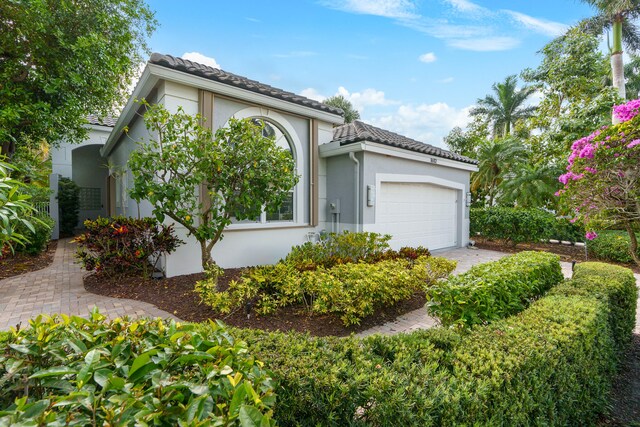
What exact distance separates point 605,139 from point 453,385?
571cm

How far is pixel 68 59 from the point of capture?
304 inches

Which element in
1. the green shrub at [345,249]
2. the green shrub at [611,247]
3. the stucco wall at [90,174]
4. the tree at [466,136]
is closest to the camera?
the green shrub at [345,249]

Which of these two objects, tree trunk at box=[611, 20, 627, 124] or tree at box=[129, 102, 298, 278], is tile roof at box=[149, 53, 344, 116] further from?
tree trunk at box=[611, 20, 627, 124]

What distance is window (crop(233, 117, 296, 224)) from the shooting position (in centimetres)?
772

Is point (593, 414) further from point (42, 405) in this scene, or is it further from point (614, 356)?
point (42, 405)

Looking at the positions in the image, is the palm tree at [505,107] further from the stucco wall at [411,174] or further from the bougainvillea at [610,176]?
the bougainvillea at [610,176]

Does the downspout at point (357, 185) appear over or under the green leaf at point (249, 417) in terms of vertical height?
over

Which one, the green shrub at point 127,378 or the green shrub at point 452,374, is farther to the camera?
the green shrub at point 452,374

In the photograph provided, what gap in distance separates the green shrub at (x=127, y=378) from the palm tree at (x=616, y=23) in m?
17.3

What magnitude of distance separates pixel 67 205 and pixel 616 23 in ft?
85.0

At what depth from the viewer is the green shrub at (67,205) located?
13523 mm

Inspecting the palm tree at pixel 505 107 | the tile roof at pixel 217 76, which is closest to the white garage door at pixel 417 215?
the tile roof at pixel 217 76

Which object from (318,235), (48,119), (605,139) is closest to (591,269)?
(605,139)

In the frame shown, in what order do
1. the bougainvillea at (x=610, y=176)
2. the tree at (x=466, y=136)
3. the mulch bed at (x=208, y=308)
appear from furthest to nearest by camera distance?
the tree at (x=466, y=136) → the bougainvillea at (x=610, y=176) → the mulch bed at (x=208, y=308)
